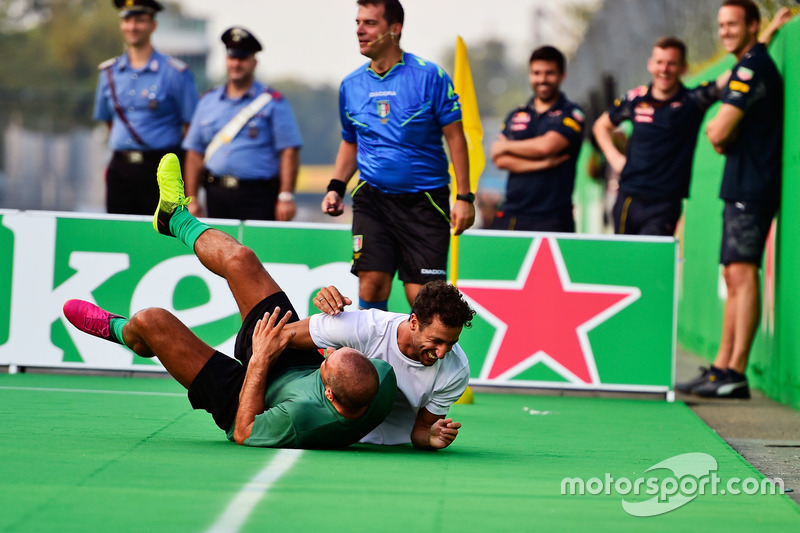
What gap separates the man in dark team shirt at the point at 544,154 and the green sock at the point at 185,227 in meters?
3.82

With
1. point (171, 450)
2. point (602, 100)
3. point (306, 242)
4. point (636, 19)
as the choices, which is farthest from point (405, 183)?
point (602, 100)

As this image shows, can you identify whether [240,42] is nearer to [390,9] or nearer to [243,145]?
[243,145]

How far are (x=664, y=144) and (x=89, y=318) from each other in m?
4.85

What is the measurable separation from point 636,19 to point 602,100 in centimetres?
205

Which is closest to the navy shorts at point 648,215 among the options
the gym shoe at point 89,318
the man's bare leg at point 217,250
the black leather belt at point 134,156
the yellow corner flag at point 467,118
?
the yellow corner flag at point 467,118

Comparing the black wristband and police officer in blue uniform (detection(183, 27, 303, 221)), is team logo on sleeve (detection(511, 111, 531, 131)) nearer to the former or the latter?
police officer in blue uniform (detection(183, 27, 303, 221))

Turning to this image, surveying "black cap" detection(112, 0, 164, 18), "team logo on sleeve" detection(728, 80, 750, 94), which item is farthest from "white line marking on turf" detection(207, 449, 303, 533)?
"black cap" detection(112, 0, 164, 18)

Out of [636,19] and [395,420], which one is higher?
[636,19]

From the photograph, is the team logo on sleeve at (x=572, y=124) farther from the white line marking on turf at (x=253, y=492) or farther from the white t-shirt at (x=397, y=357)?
the white line marking on turf at (x=253, y=492)

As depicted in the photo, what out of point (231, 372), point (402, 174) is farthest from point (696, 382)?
point (231, 372)

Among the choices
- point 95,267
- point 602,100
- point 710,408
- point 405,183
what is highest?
point 602,100

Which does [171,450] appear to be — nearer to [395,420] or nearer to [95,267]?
[395,420]

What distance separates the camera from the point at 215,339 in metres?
9.17

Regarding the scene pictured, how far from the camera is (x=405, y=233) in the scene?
7.52 m
